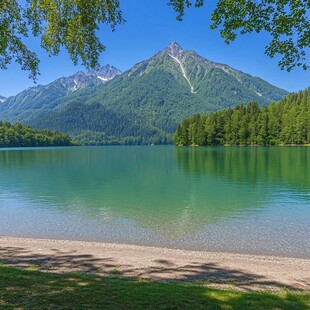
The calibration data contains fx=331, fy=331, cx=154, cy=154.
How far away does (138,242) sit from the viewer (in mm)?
23312

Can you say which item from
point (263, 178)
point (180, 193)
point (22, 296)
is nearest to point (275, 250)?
point (22, 296)

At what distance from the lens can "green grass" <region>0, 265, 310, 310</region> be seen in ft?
29.6

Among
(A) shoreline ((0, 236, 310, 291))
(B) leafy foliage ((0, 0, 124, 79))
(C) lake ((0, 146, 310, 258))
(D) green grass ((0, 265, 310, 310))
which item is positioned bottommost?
(C) lake ((0, 146, 310, 258))

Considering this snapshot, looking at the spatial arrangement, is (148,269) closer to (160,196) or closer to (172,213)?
(172,213)

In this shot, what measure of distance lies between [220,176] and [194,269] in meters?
46.5

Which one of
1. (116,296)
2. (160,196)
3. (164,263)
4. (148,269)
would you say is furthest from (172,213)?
(116,296)

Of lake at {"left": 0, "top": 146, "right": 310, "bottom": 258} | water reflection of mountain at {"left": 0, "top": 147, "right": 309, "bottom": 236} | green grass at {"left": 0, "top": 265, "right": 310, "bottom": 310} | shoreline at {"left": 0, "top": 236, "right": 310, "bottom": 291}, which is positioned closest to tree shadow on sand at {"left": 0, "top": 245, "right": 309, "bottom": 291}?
shoreline at {"left": 0, "top": 236, "right": 310, "bottom": 291}

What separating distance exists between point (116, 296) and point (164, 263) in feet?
24.2

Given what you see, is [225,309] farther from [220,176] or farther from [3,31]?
[220,176]

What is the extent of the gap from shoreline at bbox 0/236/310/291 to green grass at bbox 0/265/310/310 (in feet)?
7.70

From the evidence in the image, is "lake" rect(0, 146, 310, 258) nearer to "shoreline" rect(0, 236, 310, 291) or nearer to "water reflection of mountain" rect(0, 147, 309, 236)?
"water reflection of mountain" rect(0, 147, 309, 236)

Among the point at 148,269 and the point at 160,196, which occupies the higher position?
the point at 148,269

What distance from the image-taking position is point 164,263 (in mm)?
16906

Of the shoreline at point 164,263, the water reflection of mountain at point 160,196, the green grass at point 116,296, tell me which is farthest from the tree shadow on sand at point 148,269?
the water reflection of mountain at point 160,196
